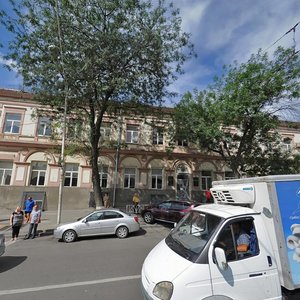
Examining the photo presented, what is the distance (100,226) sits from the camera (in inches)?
416

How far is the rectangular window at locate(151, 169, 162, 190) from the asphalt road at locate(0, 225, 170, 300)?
1252 centimetres

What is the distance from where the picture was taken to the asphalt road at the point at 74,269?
16.3ft

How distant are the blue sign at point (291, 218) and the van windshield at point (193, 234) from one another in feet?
3.49

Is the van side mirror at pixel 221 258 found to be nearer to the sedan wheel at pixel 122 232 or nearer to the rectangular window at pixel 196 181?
the sedan wheel at pixel 122 232

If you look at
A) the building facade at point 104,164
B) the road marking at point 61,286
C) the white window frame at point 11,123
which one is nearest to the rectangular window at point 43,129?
the building facade at point 104,164

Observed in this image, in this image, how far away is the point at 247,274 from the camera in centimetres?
346

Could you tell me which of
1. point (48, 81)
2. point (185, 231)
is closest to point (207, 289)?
point (185, 231)

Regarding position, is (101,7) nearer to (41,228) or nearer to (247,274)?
(41,228)

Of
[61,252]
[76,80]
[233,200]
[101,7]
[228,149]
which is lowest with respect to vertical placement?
[61,252]

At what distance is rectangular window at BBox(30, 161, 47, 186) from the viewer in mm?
20172

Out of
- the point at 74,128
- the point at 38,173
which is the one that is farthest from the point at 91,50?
the point at 38,173

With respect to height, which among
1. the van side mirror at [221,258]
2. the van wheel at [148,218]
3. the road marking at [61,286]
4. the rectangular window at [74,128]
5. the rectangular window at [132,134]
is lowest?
the road marking at [61,286]

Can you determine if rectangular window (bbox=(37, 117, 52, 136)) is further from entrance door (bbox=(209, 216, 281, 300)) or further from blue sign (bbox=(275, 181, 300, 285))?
blue sign (bbox=(275, 181, 300, 285))

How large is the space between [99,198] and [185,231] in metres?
12.7
